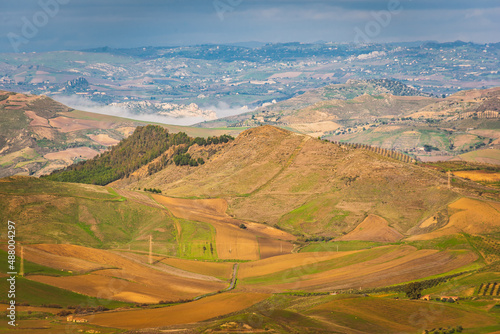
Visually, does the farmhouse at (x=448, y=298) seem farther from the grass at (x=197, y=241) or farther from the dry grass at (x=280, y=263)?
the grass at (x=197, y=241)

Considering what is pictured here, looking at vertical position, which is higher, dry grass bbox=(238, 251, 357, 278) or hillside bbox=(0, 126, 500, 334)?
hillside bbox=(0, 126, 500, 334)

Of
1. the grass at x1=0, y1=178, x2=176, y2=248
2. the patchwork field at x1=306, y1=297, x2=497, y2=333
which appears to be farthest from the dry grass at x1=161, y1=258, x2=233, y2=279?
the patchwork field at x1=306, y1=297, x2=497, y2=333

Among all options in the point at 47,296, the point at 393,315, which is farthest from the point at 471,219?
the point at 47,296

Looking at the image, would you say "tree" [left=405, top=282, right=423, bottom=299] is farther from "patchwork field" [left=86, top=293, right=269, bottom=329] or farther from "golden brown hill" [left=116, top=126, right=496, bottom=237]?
"golden brown hill" [left=116, top=126, right=496, bottom=237]

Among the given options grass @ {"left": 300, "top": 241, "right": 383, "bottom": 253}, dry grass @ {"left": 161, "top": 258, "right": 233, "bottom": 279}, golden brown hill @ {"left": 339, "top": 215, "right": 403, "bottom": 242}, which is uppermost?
golden brown hill @ {"left": 339, "top": 215, "right": 403, "bottom": 242}

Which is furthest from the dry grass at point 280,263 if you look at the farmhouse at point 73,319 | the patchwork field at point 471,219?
the farmhouse at point 73,319

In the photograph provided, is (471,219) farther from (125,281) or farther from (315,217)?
(125,281)

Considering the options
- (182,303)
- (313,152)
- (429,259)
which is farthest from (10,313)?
(313,152)
